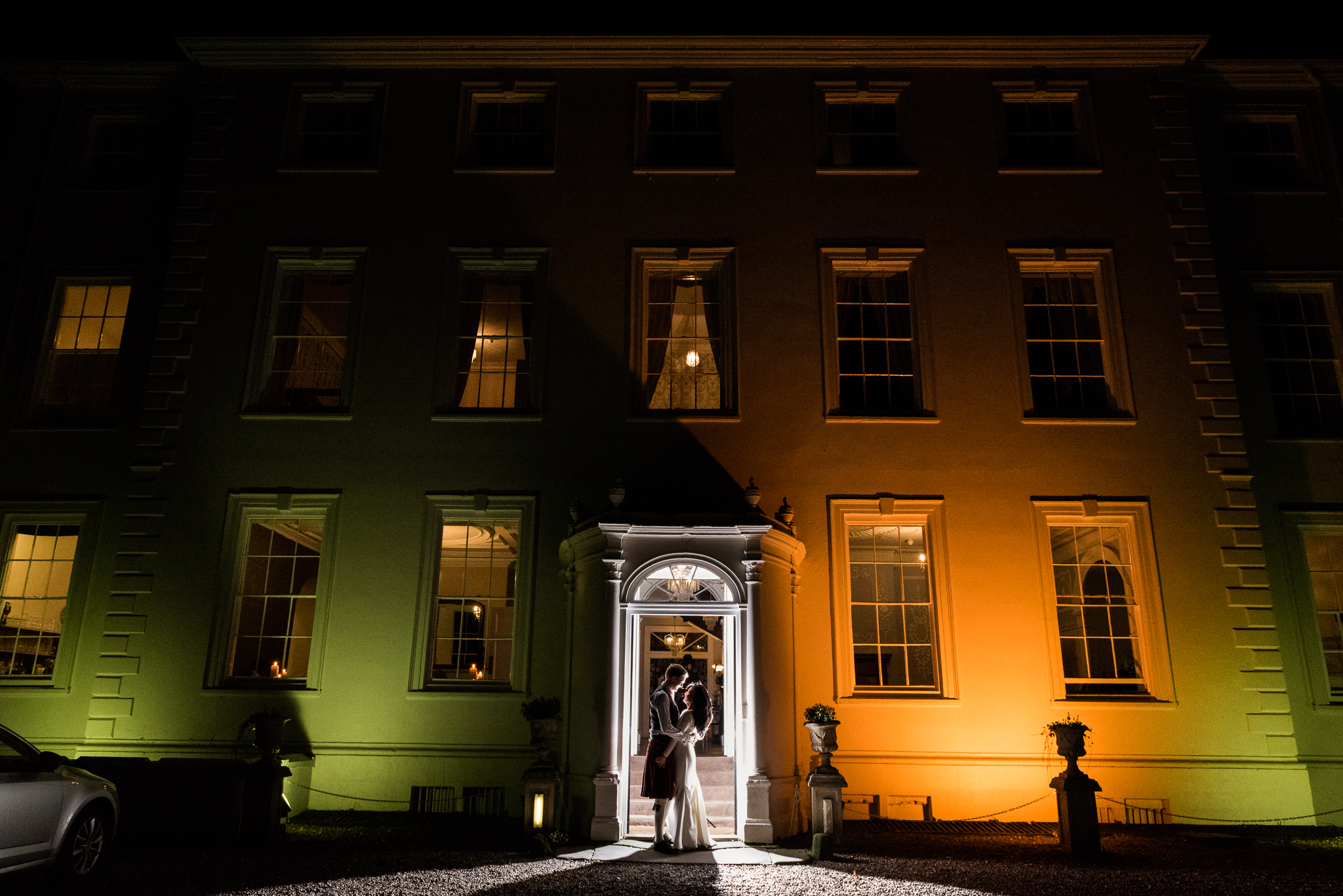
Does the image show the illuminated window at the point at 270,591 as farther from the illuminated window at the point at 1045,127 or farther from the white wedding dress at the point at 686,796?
the illuminated window at the point at 1045,127

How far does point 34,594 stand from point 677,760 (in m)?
9.22

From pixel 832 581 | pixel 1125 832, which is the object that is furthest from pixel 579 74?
pixel 1125 832

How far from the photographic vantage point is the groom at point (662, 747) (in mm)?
8797

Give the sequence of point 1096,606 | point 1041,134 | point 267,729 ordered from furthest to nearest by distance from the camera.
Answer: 1. point 1041,134
2. point 1096,606
3. point 267,729

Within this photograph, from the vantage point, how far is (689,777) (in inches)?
349

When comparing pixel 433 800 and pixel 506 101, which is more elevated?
pixel 506 101

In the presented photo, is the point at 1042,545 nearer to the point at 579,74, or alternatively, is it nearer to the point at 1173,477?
the point at 1173,477

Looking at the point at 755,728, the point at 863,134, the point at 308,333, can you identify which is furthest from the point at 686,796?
the point at 863,134

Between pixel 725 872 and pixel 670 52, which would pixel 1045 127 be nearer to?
pixel 670 52

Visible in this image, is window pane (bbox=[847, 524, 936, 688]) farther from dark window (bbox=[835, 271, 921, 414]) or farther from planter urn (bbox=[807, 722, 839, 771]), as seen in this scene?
planter urn (bbox=[807, 722, 839, 771])

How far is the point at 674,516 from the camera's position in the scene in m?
10.1

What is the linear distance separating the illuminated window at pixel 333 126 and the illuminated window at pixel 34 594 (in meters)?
6.15

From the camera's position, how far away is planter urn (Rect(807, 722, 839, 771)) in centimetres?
941

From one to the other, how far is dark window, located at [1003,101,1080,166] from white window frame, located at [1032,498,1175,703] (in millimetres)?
5086
